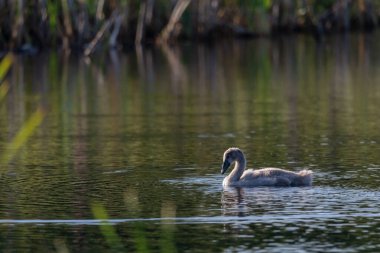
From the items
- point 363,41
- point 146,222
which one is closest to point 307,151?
point 146,222

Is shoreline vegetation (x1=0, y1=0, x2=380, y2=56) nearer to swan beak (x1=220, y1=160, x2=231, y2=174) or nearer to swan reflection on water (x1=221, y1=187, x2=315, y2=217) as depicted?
swan beak (x1=220, y1=160, x2=231, y2=174)

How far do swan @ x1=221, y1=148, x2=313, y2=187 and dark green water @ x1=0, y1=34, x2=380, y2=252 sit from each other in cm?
12

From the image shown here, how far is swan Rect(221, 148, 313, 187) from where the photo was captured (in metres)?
12.8

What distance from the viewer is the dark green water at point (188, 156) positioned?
1064cm

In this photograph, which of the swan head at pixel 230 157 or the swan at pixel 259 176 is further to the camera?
the swan head at pixel 230 157

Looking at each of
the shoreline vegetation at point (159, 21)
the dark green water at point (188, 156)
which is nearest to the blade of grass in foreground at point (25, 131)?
the dark green water at point (188, 156)

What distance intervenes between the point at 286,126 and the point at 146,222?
7.35 m

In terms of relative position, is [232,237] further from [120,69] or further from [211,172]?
[120,69]

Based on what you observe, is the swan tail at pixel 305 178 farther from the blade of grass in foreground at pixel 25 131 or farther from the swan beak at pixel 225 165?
the blade of grass in foreground at pixel 25 131

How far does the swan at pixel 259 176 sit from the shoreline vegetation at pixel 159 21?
63.2ft

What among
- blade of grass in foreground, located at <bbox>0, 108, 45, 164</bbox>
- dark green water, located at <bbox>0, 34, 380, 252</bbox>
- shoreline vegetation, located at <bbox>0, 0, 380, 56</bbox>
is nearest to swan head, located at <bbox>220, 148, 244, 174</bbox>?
dark green water, located at <bbox>0, 34, 380, 252</bbox>

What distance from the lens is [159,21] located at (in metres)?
36.8

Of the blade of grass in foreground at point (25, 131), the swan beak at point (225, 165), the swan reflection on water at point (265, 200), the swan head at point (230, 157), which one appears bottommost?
the swan reflection on water at point (265, 200)

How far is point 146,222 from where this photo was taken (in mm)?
11125
